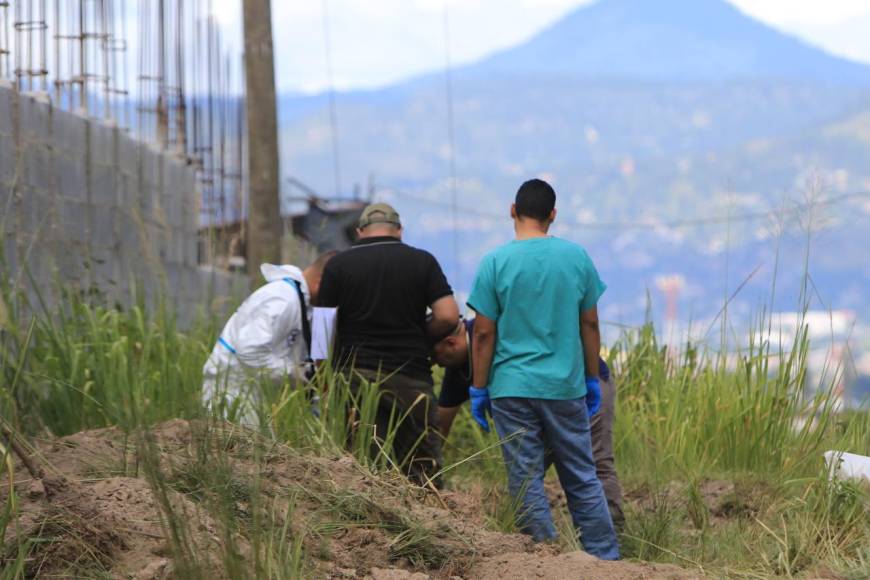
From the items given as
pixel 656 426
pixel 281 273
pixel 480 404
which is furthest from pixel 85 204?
pixel 480 404

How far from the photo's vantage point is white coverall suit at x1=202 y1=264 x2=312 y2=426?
6.42 metres

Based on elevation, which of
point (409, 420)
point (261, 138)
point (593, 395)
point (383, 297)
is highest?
point (261, 138)

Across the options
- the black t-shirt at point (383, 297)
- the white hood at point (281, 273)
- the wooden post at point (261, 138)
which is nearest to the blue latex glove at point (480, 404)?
the black t-shirt at point (383, 297)

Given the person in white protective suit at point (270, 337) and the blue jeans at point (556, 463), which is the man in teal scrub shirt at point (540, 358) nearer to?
the blue jeans at point (556, 463)

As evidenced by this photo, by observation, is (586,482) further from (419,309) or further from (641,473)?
(641,473)

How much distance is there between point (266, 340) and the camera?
6418 millimetres

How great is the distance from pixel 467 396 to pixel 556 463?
1.02m

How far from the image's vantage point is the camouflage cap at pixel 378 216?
6.44 meters

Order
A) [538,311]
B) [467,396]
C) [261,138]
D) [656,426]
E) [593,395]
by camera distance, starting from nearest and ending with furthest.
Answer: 1. [538,311]
2. [593,395]
3. [467,396]
4. [656,426]
5. [261,138]

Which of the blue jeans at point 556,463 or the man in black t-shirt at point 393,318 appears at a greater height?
the man in black t-shirt at point 393,318

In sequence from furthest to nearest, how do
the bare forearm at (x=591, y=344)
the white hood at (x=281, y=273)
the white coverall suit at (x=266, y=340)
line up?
the white hood at (x=281, y=273) < the white coverall suit at (x=266, y=340) < the bare forearm at (x=591, y=344)

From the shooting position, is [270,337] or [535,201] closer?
[535,201]

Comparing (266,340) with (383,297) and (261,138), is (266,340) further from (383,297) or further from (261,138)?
(261,138)

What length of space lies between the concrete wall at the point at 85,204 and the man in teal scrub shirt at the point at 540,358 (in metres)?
2.35
